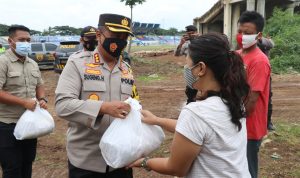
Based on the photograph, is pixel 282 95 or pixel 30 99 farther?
pixel 282 95

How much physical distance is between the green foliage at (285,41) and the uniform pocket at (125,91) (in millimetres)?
13791

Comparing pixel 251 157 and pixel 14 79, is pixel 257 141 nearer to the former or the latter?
pixel 251 157

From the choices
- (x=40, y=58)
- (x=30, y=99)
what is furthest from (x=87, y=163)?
(x=40, y=58)

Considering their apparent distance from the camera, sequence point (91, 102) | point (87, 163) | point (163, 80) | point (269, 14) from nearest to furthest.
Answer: point (91, 102) → point (87, 163) → point (163, 80) → point (269, 14)

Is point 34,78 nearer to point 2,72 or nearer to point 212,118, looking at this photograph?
point 2,72

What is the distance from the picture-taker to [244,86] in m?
1.95

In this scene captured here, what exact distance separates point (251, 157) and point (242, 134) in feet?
5.17

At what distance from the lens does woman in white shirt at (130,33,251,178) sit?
1810 millimetres

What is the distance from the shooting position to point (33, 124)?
12.0 ft

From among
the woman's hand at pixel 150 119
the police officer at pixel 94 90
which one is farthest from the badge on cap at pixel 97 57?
the woman's hand at pixel 150 119

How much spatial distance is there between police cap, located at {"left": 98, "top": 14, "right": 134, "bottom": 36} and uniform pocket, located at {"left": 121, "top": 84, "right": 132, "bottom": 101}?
392mm

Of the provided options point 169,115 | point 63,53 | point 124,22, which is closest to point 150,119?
point 124,22

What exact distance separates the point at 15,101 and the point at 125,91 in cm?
141

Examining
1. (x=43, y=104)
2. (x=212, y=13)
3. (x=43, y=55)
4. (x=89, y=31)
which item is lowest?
(x=43, y=55)
